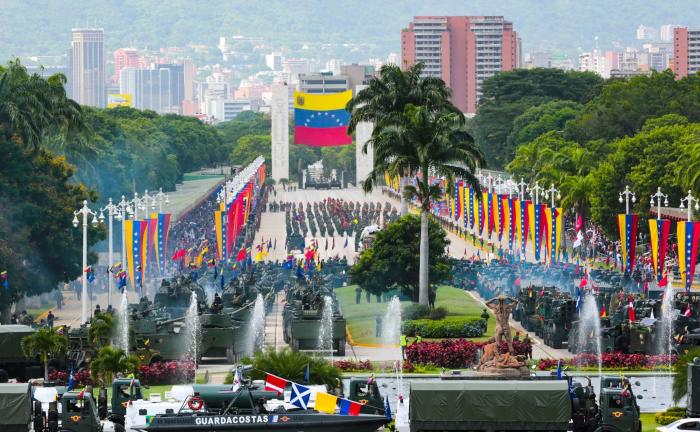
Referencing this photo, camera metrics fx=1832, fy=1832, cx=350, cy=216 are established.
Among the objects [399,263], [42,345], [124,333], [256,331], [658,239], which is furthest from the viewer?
[658,239]

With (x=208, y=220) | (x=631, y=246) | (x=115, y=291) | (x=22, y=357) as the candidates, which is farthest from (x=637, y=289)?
(x=208, y=220)

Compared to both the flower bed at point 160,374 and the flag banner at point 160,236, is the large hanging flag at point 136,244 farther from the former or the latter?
the flower bed at point 160,374

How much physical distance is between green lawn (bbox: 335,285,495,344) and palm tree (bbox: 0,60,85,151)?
17716mm

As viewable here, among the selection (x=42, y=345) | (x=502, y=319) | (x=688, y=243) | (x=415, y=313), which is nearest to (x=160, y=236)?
(x=415, y=313)

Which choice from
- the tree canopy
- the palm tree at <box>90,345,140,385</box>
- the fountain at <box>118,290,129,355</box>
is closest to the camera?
the palm tree at <box>90,345,140,385</box>

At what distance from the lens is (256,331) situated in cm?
6606

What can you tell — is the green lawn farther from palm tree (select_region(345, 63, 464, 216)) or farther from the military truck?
the military truck

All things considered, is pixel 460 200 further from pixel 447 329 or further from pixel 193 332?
pixel 193 332

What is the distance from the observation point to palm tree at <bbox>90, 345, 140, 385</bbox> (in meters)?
51.4

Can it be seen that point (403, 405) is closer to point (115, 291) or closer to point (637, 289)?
point (637, 289)

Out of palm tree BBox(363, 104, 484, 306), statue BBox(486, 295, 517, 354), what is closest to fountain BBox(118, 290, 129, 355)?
statue BBox(486, 295, 517, 354)

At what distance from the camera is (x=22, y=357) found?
180 ft

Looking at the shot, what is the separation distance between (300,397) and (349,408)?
1.16 m

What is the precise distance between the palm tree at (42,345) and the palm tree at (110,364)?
1.85 m
